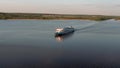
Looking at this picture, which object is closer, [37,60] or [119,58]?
[37,60]

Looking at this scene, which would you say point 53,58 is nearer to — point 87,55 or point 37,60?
point 37,60

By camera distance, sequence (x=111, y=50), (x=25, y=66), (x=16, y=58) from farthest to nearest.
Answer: (x=111, y=50)
(x=16, y=58)
(x=25, y=66)

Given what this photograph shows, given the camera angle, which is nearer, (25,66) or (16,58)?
(25,66)

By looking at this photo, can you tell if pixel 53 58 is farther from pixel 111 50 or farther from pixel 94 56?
pixel 111 50

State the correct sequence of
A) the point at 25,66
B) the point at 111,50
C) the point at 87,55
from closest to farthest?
the point at 25,66 → the point at 87,55 → the point at 111,50

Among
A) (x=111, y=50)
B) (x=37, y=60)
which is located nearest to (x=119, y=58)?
(x=111, y=50)

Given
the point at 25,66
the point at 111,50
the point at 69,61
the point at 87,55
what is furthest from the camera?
the point at 111,50

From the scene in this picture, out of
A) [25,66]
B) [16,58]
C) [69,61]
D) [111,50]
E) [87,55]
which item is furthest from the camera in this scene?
[111,50]

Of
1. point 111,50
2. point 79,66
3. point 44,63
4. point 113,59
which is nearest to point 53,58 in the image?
point 44,63
